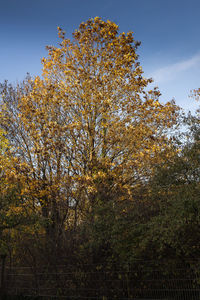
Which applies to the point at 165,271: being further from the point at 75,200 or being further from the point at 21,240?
the point at 21,240

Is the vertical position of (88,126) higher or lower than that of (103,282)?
higher

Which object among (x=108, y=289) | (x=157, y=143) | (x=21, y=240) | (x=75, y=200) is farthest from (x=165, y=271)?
(x=21, y=240)

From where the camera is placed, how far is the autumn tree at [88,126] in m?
12.8

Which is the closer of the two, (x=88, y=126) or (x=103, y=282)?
(x=103, y=282)

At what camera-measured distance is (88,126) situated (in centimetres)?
1390

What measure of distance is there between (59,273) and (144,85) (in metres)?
8.53

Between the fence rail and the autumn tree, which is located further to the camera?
the autumn tree

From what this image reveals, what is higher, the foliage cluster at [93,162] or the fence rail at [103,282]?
the foliage cluster at [93,162]

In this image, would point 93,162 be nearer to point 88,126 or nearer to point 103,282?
point 88,126

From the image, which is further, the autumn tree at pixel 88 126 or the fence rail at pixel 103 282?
the autumn tree at pixel 88 126

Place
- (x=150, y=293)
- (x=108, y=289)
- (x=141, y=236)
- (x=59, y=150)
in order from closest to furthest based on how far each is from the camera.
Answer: (x=141, y=236), (x=150, y=293), (x=108, y=289), (x=59, y=150)

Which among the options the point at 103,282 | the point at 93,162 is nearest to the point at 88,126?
the point at 93,162

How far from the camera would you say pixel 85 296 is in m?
11.6

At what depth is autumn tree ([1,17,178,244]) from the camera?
1277 centimetres
